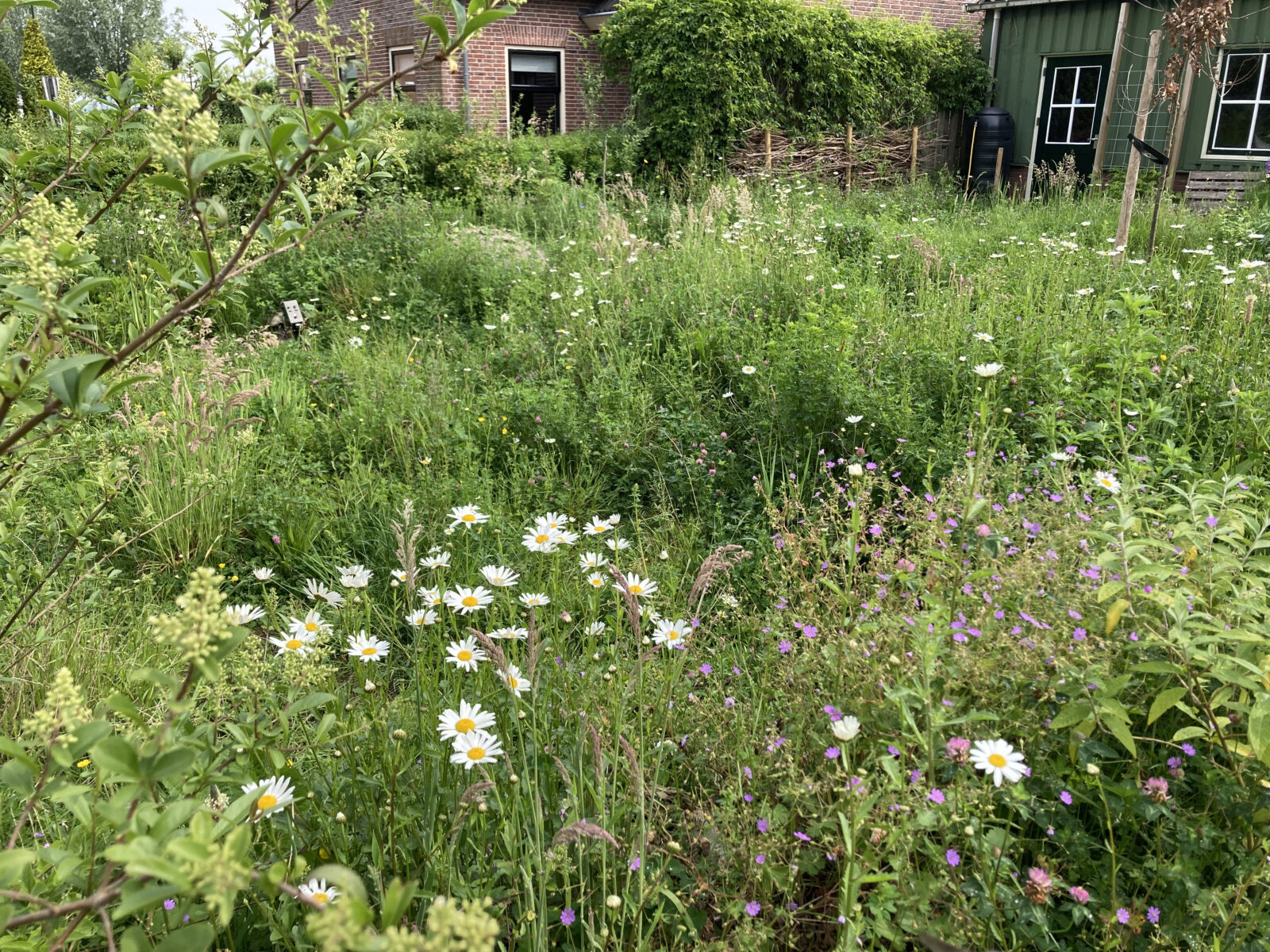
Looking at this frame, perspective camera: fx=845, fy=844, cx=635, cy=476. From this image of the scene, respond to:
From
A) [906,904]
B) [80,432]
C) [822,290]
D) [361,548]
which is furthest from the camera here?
[822,290]

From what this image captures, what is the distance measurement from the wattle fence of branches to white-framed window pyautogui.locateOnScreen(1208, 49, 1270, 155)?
392 centimetres

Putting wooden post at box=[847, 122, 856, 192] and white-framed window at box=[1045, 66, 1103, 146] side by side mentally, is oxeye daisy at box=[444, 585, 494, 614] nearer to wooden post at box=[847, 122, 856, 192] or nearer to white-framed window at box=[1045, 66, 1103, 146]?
Answer: wooden post at box=[847, 122, 856, 192]

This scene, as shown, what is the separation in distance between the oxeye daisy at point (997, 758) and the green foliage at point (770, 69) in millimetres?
11160

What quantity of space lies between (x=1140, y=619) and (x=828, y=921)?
84cm

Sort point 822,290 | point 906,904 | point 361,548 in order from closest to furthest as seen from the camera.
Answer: point 906,904, point 361,548, point 822,290

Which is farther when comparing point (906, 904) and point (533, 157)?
point (533, 157)

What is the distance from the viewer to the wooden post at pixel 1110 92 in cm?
1123

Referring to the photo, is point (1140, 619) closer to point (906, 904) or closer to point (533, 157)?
point (906, 904)

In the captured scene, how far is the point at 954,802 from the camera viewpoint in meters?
1.42

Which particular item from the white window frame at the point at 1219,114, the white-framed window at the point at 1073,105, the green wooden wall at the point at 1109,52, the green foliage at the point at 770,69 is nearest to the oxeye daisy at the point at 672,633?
the green foliage at the point at 770,69

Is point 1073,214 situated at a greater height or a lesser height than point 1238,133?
lesser

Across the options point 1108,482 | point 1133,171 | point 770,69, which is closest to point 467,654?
point 1108,482

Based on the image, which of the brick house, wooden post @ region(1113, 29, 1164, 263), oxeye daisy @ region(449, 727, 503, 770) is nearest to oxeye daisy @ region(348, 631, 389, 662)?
oxeye daisy @ region(449, 727, 503, 770)

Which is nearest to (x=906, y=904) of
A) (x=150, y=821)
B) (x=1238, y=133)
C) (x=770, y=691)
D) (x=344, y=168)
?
(x=770, y=691)
